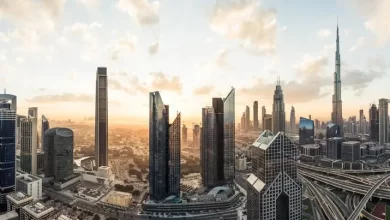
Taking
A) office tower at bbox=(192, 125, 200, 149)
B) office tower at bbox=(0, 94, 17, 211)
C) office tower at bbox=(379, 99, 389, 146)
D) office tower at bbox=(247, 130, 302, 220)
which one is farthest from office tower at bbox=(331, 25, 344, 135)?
office tower at bbox=(0, 94, 17, 211)

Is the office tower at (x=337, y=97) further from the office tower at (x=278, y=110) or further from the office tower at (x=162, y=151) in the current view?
the office tower at (x=162, y=151)

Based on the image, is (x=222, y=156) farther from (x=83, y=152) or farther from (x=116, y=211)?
(x=83, y=152)

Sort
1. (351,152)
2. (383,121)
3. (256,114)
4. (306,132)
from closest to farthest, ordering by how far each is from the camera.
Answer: (351,152) → (383,121) → (306,132) → (256,114)

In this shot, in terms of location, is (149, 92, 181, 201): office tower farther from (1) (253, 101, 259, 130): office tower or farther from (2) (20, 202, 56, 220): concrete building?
(1) (253, 101, 259, 130): office tower

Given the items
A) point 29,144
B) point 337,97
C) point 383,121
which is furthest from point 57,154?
point 383,121

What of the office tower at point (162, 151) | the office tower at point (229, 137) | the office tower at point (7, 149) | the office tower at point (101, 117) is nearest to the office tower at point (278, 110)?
the office tower at point (229, 137)

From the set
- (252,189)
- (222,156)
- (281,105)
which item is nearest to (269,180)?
(252,189)

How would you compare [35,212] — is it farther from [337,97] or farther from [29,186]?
[337,97]
